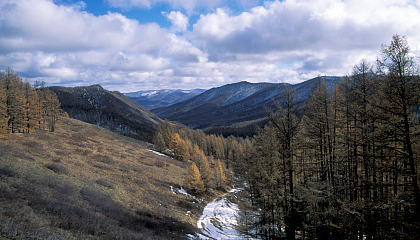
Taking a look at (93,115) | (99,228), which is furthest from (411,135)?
(93,115)

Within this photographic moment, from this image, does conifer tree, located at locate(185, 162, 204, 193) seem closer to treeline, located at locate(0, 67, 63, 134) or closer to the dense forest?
the dense forest

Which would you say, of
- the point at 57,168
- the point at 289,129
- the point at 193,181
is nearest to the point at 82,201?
the point at 57,168

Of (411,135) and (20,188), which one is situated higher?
(411,135)

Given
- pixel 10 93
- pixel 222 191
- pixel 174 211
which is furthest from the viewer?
pixel 222 191

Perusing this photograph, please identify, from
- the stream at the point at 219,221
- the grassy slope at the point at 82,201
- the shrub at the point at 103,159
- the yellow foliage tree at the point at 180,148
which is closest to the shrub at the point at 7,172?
the grassy slope at the point at 82,201

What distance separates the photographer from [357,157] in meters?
13.6

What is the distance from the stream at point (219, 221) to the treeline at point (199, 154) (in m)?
5.41

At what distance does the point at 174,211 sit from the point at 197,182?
11.3m

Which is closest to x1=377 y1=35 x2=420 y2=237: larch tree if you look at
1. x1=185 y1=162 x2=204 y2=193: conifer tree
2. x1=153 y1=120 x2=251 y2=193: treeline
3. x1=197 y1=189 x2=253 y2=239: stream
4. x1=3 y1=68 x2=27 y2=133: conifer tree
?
x1=197 y1=189 x2=253 y2=239: stream

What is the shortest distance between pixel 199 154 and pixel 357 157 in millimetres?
37777

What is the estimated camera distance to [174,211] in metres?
25.2

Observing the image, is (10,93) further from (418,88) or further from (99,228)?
(418,88)

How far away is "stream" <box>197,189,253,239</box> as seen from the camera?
2311 cm

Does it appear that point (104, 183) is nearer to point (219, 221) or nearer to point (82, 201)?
point (82, 201)
